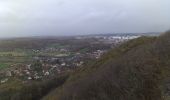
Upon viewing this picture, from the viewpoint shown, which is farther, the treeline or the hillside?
the treeline

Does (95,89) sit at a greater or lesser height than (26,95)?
greater

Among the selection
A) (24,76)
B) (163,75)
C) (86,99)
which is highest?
(163,75)

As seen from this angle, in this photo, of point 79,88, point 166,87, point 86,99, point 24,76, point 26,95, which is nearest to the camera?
point 166,87

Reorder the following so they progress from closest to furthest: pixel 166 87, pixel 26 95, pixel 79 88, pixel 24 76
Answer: pixel 166 87, pixel 79 88, pixel 26 95, pixel 24 76

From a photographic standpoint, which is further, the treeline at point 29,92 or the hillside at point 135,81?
the treeline at point 29,92

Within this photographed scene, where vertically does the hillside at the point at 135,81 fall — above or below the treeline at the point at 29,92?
above

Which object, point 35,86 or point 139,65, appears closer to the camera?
point 139,65

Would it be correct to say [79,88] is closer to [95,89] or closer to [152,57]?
[95,89]

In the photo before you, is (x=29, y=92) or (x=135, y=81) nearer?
(x=135, y=81)

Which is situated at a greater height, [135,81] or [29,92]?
[135,81]

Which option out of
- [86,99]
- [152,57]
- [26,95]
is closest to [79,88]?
[86,99]

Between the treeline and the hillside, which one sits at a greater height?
the hillside
